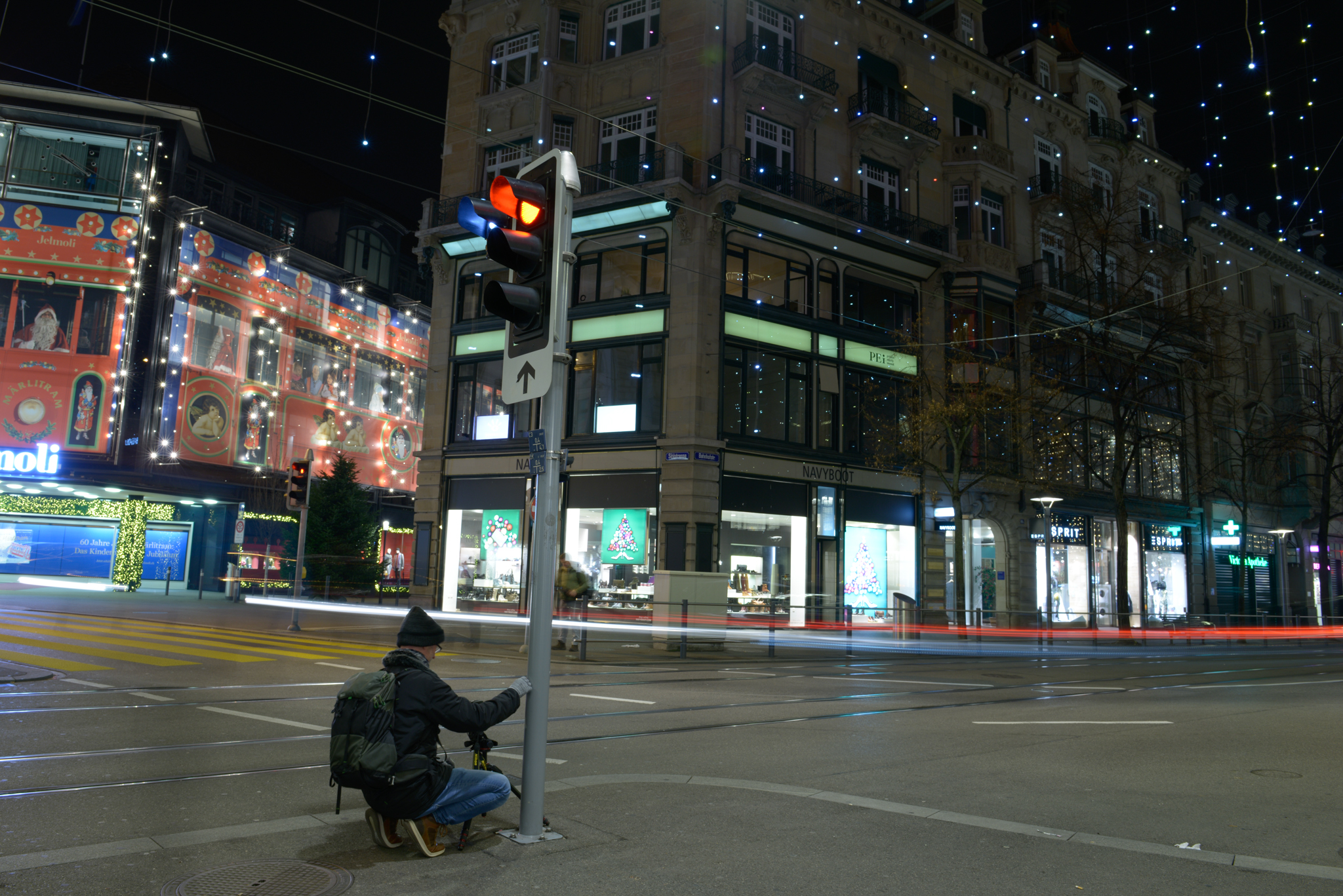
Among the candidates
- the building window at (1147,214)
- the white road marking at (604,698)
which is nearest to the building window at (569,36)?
the white road marking at (604,698)

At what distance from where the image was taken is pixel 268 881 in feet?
14.1

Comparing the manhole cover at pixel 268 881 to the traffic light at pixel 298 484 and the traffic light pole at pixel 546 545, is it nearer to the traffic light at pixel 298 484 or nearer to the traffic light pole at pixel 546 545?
the traffic light pole at pixel 546 545

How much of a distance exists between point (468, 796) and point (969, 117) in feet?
112

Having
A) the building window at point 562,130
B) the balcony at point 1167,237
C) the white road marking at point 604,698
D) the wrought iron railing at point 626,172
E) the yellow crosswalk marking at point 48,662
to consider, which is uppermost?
the balcony at point 1167,237

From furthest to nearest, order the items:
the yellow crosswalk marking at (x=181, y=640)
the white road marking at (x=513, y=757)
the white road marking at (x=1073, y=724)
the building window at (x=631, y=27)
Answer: the building window at (x=631, y=27), the yellow crosswalk marking at (x=181, y=640), the white road marking at (x=1073, y=724), the white road marking at (x=513, y=757)

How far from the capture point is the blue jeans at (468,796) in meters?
4.76

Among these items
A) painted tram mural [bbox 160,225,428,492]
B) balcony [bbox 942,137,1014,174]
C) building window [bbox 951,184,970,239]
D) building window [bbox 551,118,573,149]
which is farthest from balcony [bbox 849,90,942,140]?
painted tram mural [bbox 160,225,428,492]

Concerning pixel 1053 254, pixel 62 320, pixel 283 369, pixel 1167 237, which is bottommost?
pixel 283 369

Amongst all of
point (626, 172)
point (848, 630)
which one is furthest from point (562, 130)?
point (848, 630)

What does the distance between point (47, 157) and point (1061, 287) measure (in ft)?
129

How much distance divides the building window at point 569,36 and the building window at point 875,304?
11078 millimetres

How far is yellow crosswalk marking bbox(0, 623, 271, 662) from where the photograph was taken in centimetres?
1421

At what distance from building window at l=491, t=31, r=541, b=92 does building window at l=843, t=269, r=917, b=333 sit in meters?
12.0

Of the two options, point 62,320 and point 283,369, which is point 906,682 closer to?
point 283,369
